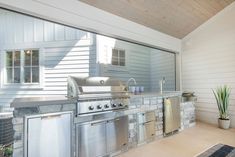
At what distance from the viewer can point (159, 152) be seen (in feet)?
10.2

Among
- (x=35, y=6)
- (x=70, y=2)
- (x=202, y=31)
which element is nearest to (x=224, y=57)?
(x=202, y=31)

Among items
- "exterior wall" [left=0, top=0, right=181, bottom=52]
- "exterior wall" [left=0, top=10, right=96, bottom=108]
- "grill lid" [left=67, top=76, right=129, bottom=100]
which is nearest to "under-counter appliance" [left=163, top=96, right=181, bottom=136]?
"grill lid" [left=67, top=76, right=129, bottom=100]

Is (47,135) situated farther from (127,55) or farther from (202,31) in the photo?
(202,31)

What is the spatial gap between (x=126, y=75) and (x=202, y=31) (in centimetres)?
259

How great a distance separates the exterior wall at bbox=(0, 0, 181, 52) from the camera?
262 cm

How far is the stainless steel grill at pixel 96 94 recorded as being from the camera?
8.52ft

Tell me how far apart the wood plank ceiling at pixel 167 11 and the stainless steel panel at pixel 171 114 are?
6.18ft

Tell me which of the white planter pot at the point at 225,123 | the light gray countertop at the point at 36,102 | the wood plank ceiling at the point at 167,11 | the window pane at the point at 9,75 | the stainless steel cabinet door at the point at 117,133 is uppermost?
the wood plank ceiling at the point at 167,11

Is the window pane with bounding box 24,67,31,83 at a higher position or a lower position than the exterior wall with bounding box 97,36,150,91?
lower

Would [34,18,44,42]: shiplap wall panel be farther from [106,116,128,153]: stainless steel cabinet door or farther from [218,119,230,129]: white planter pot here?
[218,119,230,129]: white planter pot

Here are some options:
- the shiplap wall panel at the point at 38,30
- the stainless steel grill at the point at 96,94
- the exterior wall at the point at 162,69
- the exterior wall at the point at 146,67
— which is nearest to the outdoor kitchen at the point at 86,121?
the stainless steel grill at the point at 96,94

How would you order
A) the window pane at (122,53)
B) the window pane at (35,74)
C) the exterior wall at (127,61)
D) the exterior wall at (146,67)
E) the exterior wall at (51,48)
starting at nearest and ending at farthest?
the exterior wall at (51,48), the window pane at (35,74), the exterior wall at (127,61), the window pane at (122,53), the exterior wall at (146,67)

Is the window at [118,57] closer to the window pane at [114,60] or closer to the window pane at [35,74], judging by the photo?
the window pane at [114,60]

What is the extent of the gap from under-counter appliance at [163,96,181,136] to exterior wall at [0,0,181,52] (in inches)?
61.4
